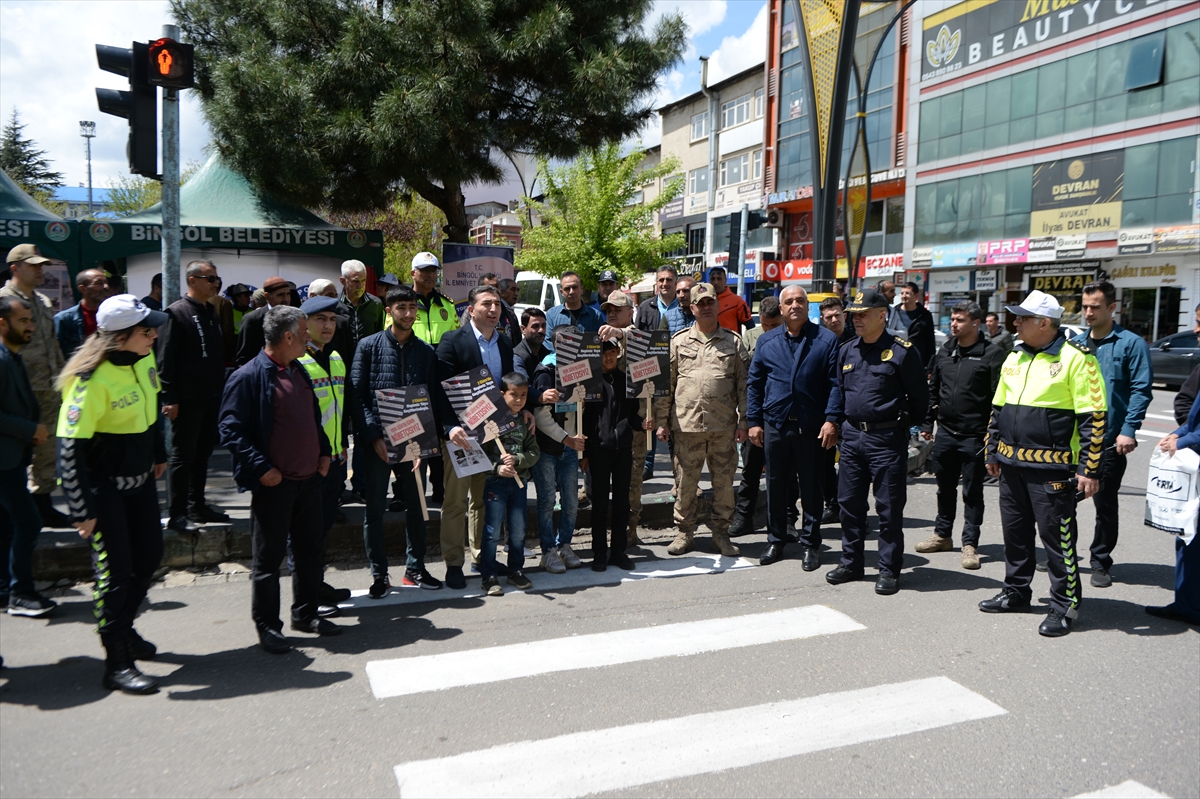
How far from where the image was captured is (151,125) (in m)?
6.78

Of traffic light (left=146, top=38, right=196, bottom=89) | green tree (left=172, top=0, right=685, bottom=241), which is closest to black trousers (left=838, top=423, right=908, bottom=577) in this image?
traffic light (left=146, top=38, right=196, bottom=89)

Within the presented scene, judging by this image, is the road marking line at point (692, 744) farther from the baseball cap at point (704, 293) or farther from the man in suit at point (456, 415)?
the baseball cap at point (704, 293)

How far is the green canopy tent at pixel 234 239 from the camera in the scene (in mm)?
13273

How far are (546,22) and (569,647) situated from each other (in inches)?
381

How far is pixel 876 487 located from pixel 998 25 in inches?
1309

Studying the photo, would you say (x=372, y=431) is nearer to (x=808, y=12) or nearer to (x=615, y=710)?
(x=615, y=710)

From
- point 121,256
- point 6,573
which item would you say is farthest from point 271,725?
point 121,256

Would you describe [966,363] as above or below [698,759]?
above

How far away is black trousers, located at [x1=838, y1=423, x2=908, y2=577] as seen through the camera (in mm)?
6262

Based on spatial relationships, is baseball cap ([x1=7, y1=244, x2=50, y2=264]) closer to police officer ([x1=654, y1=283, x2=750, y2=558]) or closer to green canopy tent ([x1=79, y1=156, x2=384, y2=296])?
police officer ([x1=654, y1=283, x2=750, y2=558])

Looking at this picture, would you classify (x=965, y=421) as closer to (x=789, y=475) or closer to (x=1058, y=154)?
(x=789, y=475)

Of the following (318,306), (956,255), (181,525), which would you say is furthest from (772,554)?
(956,255)

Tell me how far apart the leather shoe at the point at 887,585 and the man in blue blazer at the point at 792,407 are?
757 millimetres

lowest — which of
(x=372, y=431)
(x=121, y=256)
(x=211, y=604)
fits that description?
(x=211, y=604)
